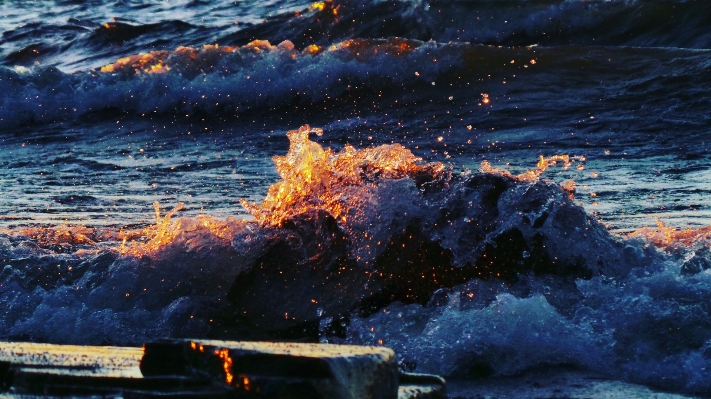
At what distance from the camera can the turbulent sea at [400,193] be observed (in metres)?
3.06

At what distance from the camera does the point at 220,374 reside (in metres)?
1.62

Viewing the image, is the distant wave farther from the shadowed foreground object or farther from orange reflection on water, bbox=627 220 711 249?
the shadowed foreground object

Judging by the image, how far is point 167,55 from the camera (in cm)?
1133

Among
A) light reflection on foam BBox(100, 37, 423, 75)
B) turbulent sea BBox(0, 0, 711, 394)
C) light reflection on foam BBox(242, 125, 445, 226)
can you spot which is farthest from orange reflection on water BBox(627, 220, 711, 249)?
light reflection on foam BBox(100, 37, 423, 75)

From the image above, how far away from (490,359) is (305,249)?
1.08m

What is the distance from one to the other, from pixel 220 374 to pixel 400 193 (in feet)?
6.89

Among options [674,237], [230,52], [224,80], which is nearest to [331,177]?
[674,237]

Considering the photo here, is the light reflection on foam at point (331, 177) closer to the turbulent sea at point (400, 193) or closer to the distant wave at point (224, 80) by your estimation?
the turbulent sea at point (400, 193)

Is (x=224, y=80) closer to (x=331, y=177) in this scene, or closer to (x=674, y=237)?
(x=331, y=177)

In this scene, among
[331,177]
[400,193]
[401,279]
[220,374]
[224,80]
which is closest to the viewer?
[220,374]

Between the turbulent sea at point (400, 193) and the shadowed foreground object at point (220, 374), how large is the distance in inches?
47.9

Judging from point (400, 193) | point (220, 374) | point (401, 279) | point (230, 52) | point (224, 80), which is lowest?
point (224, 80)

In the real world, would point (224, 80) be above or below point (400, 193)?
below

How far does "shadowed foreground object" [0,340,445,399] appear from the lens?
1606 millimetres
